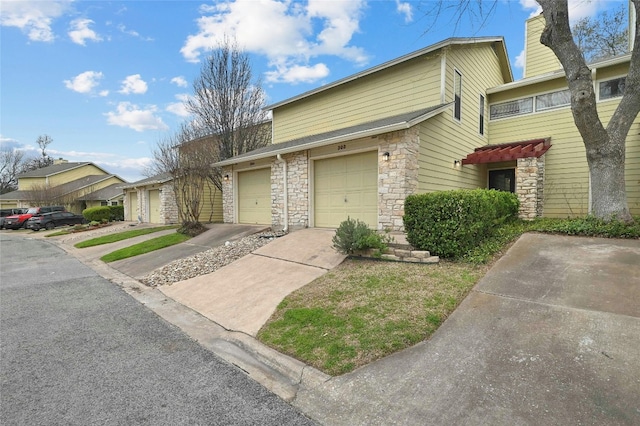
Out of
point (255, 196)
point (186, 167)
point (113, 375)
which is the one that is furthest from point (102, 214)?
point (113, 375)

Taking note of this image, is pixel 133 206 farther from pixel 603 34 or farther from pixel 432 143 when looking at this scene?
pixel 603 34

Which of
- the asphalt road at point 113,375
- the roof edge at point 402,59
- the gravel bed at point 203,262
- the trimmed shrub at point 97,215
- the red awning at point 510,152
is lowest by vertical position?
the asphalt road at point 113,375

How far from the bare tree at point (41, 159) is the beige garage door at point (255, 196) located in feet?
185

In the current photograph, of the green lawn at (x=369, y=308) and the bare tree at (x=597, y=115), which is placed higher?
the bare tree at (x=597, y=115)

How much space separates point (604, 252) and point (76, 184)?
4518cm

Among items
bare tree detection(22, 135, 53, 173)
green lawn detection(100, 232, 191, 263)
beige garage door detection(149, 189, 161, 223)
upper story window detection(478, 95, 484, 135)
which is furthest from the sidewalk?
bare tree detection(22, 135, 53, 173)

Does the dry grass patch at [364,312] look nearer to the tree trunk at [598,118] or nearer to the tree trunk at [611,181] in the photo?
the tree trunk at [611,181]

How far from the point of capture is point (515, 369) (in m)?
2.74

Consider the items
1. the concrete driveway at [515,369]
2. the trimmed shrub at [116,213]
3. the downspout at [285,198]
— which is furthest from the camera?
the trimmed shrub at [116,213]

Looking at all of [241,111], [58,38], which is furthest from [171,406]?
[241,111]

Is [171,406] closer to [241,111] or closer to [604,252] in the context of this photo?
[604,252]

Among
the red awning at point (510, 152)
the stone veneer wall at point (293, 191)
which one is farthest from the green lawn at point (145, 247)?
Answer: the red awning at point (510, 152)

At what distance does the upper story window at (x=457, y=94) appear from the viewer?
397 inches

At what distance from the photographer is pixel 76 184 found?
35562 millimetres
